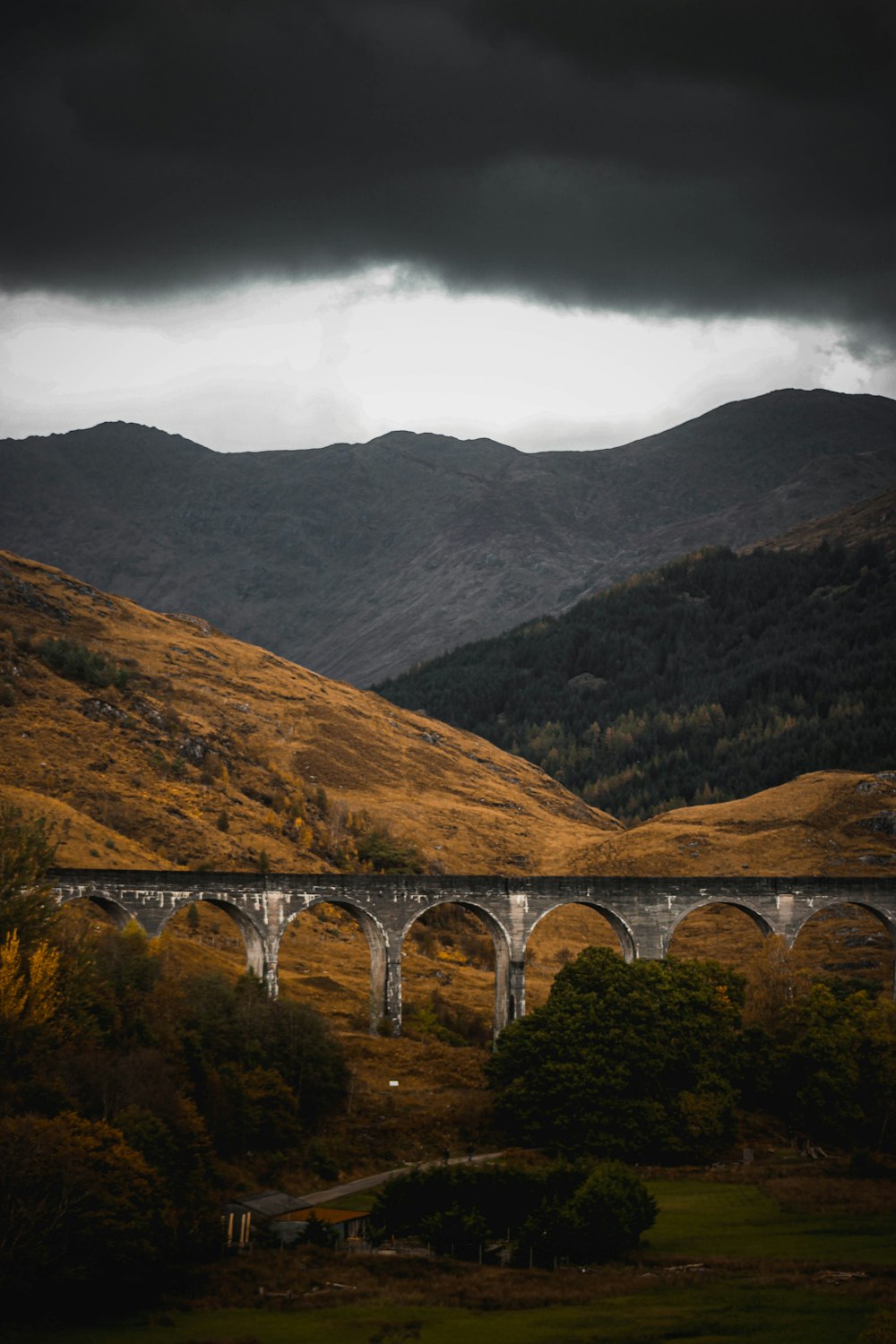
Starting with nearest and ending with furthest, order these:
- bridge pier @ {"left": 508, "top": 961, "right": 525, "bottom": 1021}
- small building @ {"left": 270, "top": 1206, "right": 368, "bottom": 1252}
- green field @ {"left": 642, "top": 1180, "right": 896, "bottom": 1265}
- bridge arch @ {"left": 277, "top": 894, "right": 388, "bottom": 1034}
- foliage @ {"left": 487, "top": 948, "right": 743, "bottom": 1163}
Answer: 1. green field @ {"left": 642, "top": 1180, "right": 896, "bottom": 1265}
2. small building @ {"left": 270, "top": 1206, "right": 368, "bottom": 1252}
3. foliage @ {"left": 487, "top": 948, "right": 743, "bottom": 1163}
4. bridge arch @ {"left": 277, "top": 894, "right": 388, "bottom": 1034}
5. bridge pier @ {"left": 508, "top": 961, "right": 525, "bottom": 1021}

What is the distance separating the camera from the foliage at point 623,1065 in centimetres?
5775

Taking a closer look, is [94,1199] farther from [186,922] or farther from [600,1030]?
[186,922]

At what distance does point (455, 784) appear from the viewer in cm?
13100

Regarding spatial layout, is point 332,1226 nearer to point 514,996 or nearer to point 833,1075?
point 833,1075

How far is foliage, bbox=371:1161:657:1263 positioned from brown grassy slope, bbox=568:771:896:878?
58.7 meters

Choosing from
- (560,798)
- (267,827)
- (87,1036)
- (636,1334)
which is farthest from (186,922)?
(560,798)

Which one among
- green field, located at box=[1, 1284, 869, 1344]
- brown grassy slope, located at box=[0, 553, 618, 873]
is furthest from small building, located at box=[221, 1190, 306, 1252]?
brown grassy slope, located at box=[0, 553, 618, 873]

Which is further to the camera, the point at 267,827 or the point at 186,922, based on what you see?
the point at 267,827

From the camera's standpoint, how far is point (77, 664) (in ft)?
354

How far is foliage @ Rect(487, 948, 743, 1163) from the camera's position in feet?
189

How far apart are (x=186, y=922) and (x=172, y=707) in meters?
33.5

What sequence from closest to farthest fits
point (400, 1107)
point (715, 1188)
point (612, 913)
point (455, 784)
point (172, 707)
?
point (715, 1188), point (400, 1107), point (612, 913), point (172, 707), point (455, 784)

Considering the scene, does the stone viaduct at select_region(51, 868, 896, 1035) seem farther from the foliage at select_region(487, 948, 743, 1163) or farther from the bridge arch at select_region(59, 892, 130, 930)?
the foliage at select_region(487, 948, 743, 1163)

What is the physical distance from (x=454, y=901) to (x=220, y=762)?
39.3m
